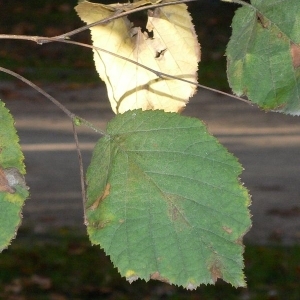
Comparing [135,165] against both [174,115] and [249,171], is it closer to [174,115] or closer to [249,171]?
[174,115]

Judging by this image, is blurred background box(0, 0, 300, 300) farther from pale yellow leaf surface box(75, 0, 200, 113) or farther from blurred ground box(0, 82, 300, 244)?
pale yellow leaf surface box(75, 0, 200, 113)

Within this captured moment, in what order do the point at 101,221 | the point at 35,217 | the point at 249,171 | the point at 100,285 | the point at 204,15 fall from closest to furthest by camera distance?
1. the point at 101,221
2. the point at 100,285
3. the point at 35,217
4. the point at 249,171
5. the point at 204,15

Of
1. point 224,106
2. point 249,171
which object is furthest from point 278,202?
point 224,106

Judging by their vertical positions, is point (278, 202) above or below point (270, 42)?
below

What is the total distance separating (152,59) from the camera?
1.12 meters

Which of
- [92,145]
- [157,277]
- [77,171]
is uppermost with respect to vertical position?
[157,277]

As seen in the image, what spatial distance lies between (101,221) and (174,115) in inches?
6.7

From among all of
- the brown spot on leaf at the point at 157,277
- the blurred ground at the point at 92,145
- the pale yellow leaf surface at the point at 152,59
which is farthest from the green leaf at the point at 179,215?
the blurred ground at the point at 92,145

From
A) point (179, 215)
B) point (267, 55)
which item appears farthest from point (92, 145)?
point (179, 215)

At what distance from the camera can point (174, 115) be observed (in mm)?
904

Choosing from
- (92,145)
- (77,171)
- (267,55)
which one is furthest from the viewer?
(92,145)

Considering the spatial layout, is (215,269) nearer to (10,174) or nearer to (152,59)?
(10,174)

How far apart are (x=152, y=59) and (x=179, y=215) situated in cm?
34

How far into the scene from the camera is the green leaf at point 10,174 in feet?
2.78
